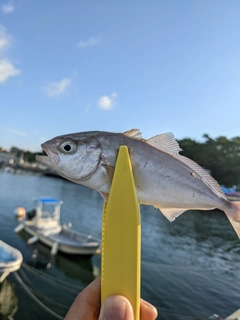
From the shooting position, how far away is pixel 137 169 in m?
1.68

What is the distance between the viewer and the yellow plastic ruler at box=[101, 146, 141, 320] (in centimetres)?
149

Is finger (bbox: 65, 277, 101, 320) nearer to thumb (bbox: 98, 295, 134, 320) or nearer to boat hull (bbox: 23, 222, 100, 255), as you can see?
thumb (bbox: 98, 295, 134, 320)

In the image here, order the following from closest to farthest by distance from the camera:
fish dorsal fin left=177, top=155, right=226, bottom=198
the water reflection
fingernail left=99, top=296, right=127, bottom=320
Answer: fingernail left=99, top=296, right=127, bottom=320 < fish dorsal fin left=177, top=155, right=226, bottom=198 < the water reflection

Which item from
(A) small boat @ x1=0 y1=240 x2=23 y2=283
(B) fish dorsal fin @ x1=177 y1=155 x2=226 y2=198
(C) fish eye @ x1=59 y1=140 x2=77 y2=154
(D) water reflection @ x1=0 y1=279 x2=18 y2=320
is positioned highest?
(C) fish eye @ x1=59 y1=140 x2=77 y2=154

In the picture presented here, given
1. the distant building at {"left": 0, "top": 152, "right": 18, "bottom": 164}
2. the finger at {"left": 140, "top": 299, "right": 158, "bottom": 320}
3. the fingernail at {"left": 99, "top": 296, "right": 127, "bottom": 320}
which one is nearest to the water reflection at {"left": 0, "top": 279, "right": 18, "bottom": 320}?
the finger at {"left": 140, "top": 299, "right": 158, "bottom": 320}

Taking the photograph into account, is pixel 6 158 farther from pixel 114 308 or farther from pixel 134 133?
pixel 114 308

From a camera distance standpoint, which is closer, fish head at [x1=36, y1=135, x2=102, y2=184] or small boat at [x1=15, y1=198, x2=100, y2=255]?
fish head at [x1=36, y1=135, x2=102, y2=184]

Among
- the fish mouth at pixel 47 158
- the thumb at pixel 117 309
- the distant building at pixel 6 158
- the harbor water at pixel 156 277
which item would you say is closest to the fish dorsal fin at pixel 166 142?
the fish mouth at pixel 47 158

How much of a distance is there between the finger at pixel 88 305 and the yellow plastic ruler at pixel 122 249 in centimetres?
42

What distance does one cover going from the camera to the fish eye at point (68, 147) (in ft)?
5.54

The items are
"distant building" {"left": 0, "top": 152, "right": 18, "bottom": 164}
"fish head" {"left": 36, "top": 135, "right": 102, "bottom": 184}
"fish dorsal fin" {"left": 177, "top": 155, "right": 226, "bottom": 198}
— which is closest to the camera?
"fish head" {"left": 36, "top": 135, "right": 102, "bottom": 184}

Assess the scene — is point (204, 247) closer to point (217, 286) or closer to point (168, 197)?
point (217, 286)

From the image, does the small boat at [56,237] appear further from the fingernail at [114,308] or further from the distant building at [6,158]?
the distant building at [6,158]

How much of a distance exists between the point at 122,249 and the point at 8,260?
33.6 ft
